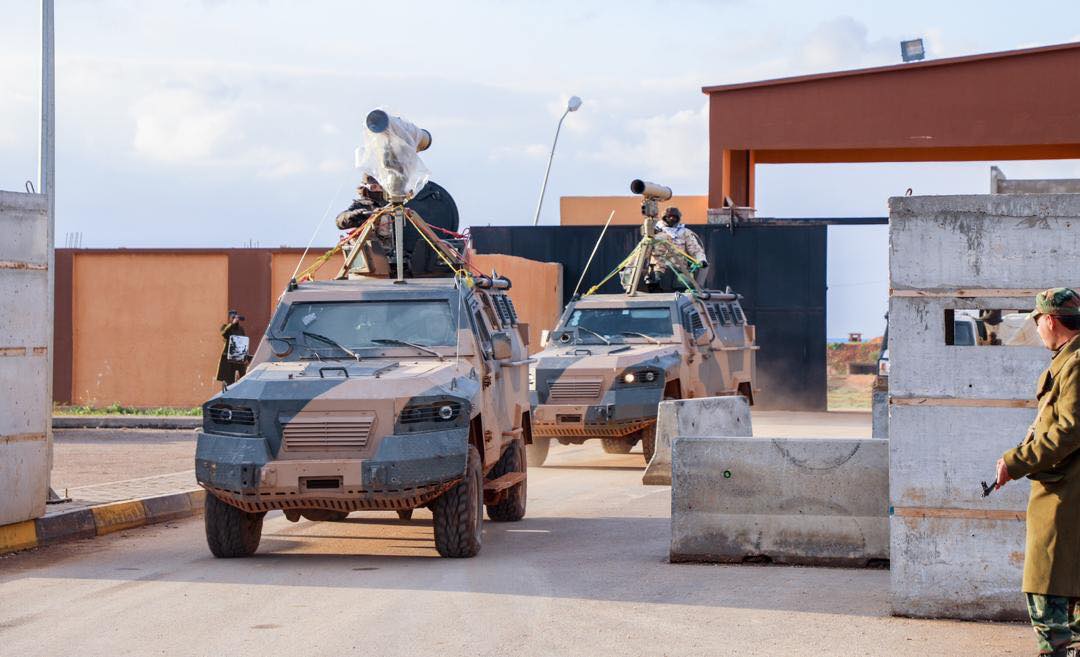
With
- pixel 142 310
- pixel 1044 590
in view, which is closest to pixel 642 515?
pixel 1044 590

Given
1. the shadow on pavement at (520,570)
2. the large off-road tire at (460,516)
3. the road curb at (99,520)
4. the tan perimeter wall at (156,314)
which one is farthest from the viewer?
the tan perimeter wall at (156,314)

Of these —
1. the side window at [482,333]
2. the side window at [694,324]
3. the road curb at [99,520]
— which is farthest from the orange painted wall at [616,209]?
the side window at [482,333]

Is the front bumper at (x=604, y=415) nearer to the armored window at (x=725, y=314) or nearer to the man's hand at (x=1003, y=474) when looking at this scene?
the armored window at (x=725, y=314)

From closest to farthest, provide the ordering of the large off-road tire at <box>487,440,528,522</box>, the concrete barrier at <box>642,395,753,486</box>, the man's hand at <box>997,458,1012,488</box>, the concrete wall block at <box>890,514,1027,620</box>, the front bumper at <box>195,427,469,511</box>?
the man's hand at <box>997,458,1012,488</box>
the concrete wall block at <box>890,514,1027,620</box>
the front bumper at <box>195,427,469,511</box>
the large off-road tire at <box>487,440,528,522</box>
the concrete barrier at <box>642,395,753,486</box>

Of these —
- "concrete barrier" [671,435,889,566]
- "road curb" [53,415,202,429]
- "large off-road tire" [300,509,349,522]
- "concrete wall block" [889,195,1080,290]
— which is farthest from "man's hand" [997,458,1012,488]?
"road curb" [53,415,202,429]

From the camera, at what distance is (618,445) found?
1959cm

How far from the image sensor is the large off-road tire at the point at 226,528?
415 inches

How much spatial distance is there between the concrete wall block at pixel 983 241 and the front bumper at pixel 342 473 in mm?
3176

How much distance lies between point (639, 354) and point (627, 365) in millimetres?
436

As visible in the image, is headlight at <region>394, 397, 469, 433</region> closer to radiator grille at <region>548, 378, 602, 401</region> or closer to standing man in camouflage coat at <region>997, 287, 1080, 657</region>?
standing man in camouflage coat at <region>997, 287, 1080, 657</region>

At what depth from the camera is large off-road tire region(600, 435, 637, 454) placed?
19.1m

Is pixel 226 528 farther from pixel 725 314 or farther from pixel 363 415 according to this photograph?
pixel 725 314

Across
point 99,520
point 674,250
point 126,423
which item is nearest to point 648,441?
point 674,250

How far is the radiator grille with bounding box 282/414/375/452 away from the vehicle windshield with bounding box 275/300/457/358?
130 cm
